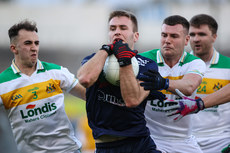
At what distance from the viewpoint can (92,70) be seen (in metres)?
3.81

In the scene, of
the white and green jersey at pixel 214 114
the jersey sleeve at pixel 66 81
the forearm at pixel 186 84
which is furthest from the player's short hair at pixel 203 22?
the jersey sleeve at pixel 66 81

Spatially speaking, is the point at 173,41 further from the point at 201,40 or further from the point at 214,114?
the point at 214,114

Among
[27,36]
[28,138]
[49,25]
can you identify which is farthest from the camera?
[49,25]

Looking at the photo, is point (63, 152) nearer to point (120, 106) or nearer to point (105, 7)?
point (120, 106)

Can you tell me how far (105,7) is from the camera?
88.4 feet

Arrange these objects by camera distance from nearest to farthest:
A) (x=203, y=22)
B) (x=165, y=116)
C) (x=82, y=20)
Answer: (x=165, y=116) → (x=203, y=22) → (x=82, y=20)

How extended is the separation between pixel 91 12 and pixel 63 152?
22300 mm

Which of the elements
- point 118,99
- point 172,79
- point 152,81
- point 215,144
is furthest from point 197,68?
point 215,144

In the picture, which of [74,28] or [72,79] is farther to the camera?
[74,28]

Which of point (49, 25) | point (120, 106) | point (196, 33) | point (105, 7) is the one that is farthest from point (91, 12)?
point (120, 106)

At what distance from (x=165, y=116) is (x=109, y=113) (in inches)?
46.9

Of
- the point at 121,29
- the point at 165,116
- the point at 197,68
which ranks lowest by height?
the point at 165,116

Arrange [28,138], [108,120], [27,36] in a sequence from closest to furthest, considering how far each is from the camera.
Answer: [108,120] < [28,138] < [27,36]

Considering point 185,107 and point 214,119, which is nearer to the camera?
point 185,107
